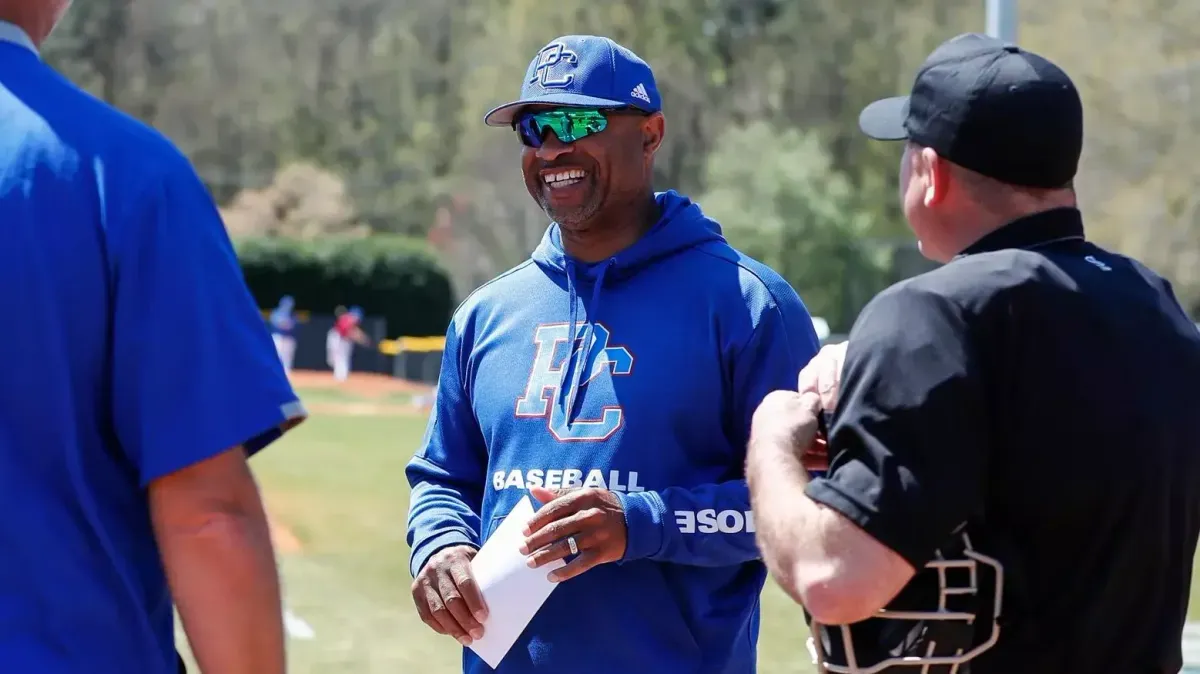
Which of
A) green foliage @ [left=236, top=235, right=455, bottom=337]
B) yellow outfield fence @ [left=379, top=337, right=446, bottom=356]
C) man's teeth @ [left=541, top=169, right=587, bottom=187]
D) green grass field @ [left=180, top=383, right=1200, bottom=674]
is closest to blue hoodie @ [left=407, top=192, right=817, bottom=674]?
man's teeth @ [left=541, top=169, right=587, bottom=187]

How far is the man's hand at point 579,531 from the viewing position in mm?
3039

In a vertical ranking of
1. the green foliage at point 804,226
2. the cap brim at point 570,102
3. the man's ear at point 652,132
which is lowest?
the green foliage at point 804,226

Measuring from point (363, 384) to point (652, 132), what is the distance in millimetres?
31307

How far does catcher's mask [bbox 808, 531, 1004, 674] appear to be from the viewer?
7.08ft

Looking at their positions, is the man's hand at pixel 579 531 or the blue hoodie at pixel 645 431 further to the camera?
the blue hoodie at pixel 645 431

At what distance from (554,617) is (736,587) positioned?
450mm

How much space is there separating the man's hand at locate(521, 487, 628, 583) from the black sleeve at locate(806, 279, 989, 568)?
99 cm

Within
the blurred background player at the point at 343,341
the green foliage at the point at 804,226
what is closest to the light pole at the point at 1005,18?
the blurred background player at the point at 343,341

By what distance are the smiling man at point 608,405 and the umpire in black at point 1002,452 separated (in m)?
0.90

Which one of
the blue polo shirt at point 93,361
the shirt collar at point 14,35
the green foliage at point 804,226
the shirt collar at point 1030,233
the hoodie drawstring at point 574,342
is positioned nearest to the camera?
the blue polo shirt at point 93,361

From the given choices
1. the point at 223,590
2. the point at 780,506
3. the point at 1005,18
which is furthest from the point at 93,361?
the point at 1005,18

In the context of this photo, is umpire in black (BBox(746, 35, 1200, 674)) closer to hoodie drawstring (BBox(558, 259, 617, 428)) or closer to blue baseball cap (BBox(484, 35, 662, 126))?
hoodie drawstring (BBox(558, 259, 617, 428))

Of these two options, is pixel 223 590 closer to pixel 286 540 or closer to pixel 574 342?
pixel 574 342

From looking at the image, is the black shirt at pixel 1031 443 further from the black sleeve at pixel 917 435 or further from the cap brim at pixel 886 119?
the cap brim at pixel 886 119
